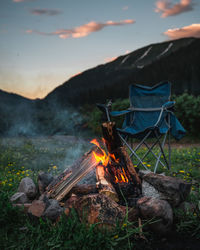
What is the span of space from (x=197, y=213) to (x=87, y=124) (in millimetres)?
7243

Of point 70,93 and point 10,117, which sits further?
point 70,93

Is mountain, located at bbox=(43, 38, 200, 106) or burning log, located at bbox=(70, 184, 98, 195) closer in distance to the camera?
burning log, located at bbox=(70, 184, 98, 195)

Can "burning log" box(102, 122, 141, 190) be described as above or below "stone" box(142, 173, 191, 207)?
above

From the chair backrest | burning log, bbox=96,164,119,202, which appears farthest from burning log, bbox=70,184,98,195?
the chair backrest

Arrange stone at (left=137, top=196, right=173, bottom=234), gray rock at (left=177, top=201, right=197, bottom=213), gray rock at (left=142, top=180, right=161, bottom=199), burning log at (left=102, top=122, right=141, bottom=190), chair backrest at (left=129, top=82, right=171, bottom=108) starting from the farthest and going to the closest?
chair backrest at (left=129, top=82, right=171, bottom=108) < burning log at (left=102, top=122, right=141, bottom=190) < gray rock at (left=142, top=180, right=161, bottom=199) < gray rock at (left=177, top=201, right=197, bottom=213) < stone at (left=137, top=196, right=173, bottom=234)

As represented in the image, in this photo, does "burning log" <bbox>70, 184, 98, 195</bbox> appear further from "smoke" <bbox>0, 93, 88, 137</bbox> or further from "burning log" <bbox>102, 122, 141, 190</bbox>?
"smoke" <bbox>0, 93, 88, 137</bbox>

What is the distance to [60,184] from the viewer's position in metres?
2.21

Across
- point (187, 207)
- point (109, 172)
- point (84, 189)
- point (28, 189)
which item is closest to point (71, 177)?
point (84, 189)

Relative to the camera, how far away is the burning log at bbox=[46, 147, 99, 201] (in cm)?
214

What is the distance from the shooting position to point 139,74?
9.44 meters

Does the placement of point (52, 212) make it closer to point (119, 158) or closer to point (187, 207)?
point (119, 158)

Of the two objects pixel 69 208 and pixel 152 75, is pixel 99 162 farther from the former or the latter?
pixel 152 75

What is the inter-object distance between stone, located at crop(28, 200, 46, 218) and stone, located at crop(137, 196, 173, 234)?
707mm

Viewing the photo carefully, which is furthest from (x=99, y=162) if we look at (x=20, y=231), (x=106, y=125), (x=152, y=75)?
(x=152, y=75)
